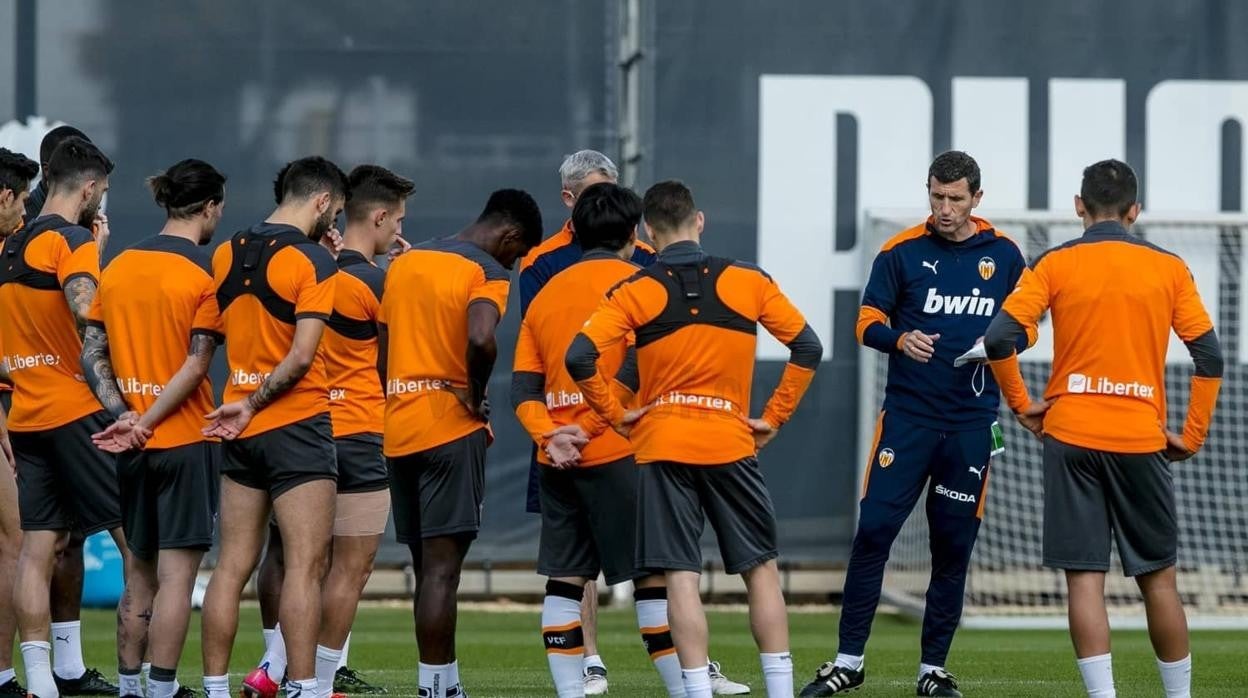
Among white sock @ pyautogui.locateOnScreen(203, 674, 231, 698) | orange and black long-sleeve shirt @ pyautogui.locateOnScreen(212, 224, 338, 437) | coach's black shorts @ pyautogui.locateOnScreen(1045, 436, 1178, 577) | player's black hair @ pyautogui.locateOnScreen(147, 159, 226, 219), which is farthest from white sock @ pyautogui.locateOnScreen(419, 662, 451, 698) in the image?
coach's black shorts @ pyautogui.locateOnScreen(1045, 436, 1178, 577)

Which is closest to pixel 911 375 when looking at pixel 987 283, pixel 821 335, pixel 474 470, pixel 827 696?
pixel 987 283

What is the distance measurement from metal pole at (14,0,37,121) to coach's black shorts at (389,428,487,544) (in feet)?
22.6

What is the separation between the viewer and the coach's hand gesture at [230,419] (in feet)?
22.1

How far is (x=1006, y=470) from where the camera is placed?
13586 mm

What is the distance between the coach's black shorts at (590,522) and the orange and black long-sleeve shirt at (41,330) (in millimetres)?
2020

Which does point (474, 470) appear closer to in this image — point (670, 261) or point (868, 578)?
point (670, 261)

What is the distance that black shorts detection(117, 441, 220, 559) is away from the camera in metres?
7.04

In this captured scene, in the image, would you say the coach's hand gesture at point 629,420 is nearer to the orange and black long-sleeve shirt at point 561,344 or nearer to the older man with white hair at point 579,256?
the orange and black long-sleeve shirt at point 561,344

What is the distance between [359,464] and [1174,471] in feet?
25.1

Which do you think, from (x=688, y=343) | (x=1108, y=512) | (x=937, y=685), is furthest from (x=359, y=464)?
(x=1108, y=512)

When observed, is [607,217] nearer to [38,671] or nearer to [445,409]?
[445,409]

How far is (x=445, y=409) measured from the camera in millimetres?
7246

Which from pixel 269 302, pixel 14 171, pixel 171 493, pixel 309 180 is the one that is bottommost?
pixel 171 493

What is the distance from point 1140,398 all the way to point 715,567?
6.85m
